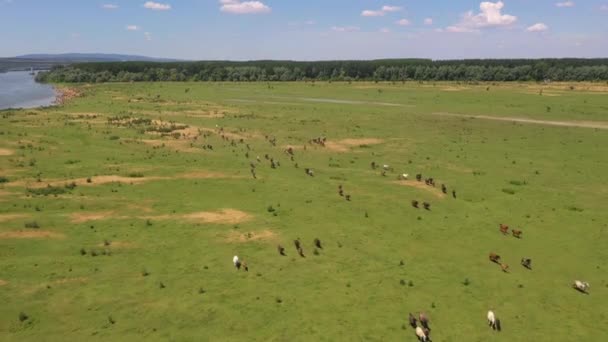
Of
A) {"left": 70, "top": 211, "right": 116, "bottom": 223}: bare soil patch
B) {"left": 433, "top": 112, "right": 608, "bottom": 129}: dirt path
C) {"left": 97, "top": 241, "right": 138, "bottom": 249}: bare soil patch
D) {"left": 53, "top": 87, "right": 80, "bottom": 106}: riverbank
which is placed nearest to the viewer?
{"left": 97, "top": 241, "right": 138, "bottom": 249}: bare soil patch

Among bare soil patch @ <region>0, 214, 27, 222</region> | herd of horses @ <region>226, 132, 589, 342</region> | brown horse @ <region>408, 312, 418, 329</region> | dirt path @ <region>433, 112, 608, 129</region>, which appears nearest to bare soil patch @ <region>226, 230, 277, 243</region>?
herd of horses @ <region>226, 132, 589, 342</region>

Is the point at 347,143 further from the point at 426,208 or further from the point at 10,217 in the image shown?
the point at 10,217

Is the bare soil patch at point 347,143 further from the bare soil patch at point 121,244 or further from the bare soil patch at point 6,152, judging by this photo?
the bare soil patch at point 6,152

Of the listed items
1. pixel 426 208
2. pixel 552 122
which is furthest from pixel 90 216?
pixel 552 122

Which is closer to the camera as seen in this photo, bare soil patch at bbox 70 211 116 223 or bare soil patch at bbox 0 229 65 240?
bare soil patch at bbox 0 229 65 240

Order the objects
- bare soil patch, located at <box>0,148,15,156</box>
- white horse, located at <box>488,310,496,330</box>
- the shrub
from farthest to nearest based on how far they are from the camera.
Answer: bare soil patch, located at <box>0,148,15,156</box>, the shrub, white horse, located at <box>488,310,496,330</box>

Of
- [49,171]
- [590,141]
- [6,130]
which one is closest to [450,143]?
[590,141]

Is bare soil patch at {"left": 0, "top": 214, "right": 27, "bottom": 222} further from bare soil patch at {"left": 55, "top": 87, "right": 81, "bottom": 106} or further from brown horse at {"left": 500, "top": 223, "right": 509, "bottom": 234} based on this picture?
bare soil patch at {"left": 55, "top": 87, "right": 81, "bottom": 106}
